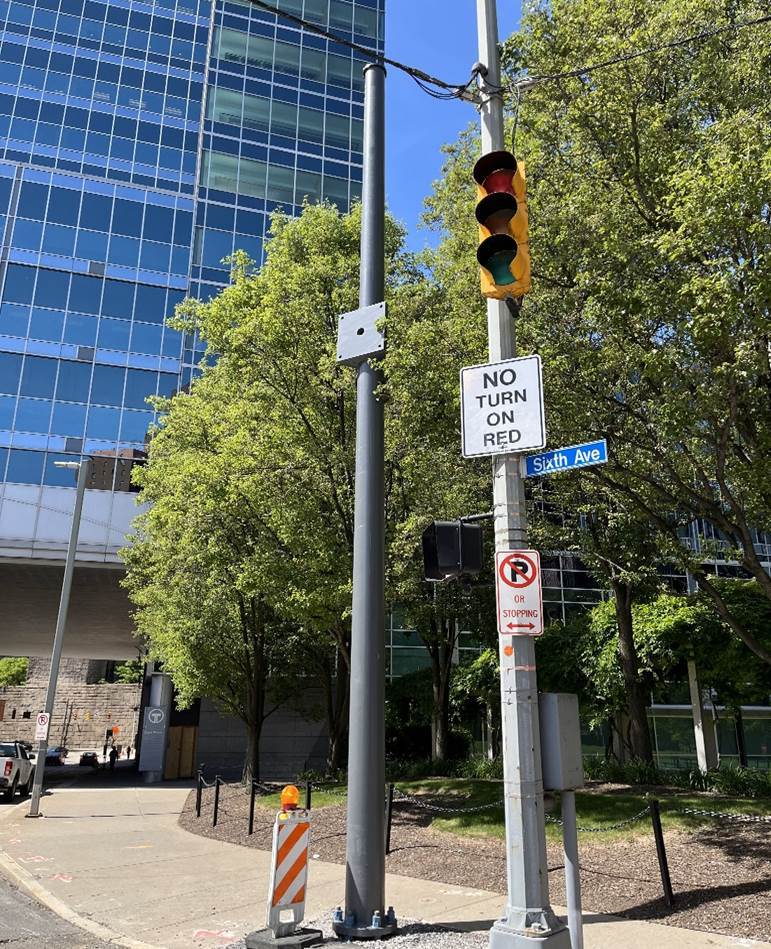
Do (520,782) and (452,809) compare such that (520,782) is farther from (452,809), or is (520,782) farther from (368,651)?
(452,809)

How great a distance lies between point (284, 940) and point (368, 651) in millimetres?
2507

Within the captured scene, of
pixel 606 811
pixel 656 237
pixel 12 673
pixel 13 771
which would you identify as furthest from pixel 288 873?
pixel 12 673

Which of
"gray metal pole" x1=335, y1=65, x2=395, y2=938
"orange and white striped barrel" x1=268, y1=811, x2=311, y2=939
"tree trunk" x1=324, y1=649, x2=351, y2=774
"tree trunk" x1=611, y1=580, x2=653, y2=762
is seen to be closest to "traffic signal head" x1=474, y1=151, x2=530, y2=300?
"gray metal pole" x1=335, y1=65, x2=395, y2=938

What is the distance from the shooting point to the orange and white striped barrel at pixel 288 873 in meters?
6.75

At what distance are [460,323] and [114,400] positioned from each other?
30743 millimetres

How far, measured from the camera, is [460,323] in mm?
10570

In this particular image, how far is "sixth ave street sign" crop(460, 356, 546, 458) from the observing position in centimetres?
583

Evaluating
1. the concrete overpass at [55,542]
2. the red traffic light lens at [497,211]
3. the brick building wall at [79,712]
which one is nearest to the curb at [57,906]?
the red traffic light lens at [497,211]

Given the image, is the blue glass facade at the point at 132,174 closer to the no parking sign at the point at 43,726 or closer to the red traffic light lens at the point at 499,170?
the no parking sign at the point at 43,726

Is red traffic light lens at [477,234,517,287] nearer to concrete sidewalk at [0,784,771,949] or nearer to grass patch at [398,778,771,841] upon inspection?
concrete sidewalk at [0,784,771,949]

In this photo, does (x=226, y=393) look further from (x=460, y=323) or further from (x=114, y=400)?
(x=114, y=400)

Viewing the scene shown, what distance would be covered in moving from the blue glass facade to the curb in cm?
2634

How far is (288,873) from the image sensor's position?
271 inches

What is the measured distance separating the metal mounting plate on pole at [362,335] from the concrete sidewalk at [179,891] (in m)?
5.71
